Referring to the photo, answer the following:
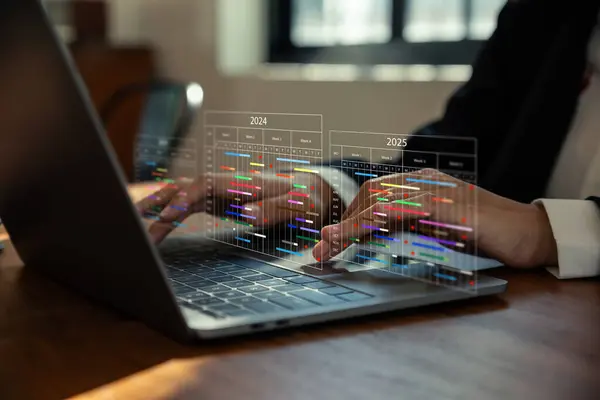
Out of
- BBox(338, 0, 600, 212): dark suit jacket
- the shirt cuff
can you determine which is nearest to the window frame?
BBox(338, 0, 600, 212): dark suit jacket

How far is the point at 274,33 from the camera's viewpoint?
2.19 metres

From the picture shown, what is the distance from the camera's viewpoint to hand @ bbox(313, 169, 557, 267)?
2.07ft

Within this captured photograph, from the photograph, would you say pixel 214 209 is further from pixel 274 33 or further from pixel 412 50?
pixel 274 33

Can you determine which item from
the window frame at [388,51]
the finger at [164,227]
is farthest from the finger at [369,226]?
the window frame at [388,51]

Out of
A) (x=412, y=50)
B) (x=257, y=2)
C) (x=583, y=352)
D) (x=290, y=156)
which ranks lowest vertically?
(x=583, y=352)

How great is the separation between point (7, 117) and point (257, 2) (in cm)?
181

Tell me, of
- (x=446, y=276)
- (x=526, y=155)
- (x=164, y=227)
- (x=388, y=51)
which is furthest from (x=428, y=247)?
(x=388, y=51)

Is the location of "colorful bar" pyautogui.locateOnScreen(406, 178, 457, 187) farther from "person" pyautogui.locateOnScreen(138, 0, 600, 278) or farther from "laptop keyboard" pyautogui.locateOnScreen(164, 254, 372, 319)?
"laptop keyboard" pyautogui.locateOnScreen(164, 254, 372, 319)

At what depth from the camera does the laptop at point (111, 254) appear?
19.4 inches

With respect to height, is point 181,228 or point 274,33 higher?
point 274,33

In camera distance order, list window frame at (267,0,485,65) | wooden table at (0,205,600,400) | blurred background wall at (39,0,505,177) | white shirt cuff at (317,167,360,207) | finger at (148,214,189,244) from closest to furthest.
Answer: wooden table at (0,205,600,400)
white shirt cuff at (317,167,360,207)
finger at (148,214,189,244)
blurred background wall at (39,0,505,177)
window frame at (267,0,485,65)

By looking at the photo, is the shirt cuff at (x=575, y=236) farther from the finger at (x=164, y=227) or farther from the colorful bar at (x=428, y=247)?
the finger at (x=164, y=227)

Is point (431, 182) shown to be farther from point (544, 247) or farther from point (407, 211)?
point (544, 247)

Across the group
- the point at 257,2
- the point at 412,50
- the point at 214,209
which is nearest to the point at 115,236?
the point at 214,209
